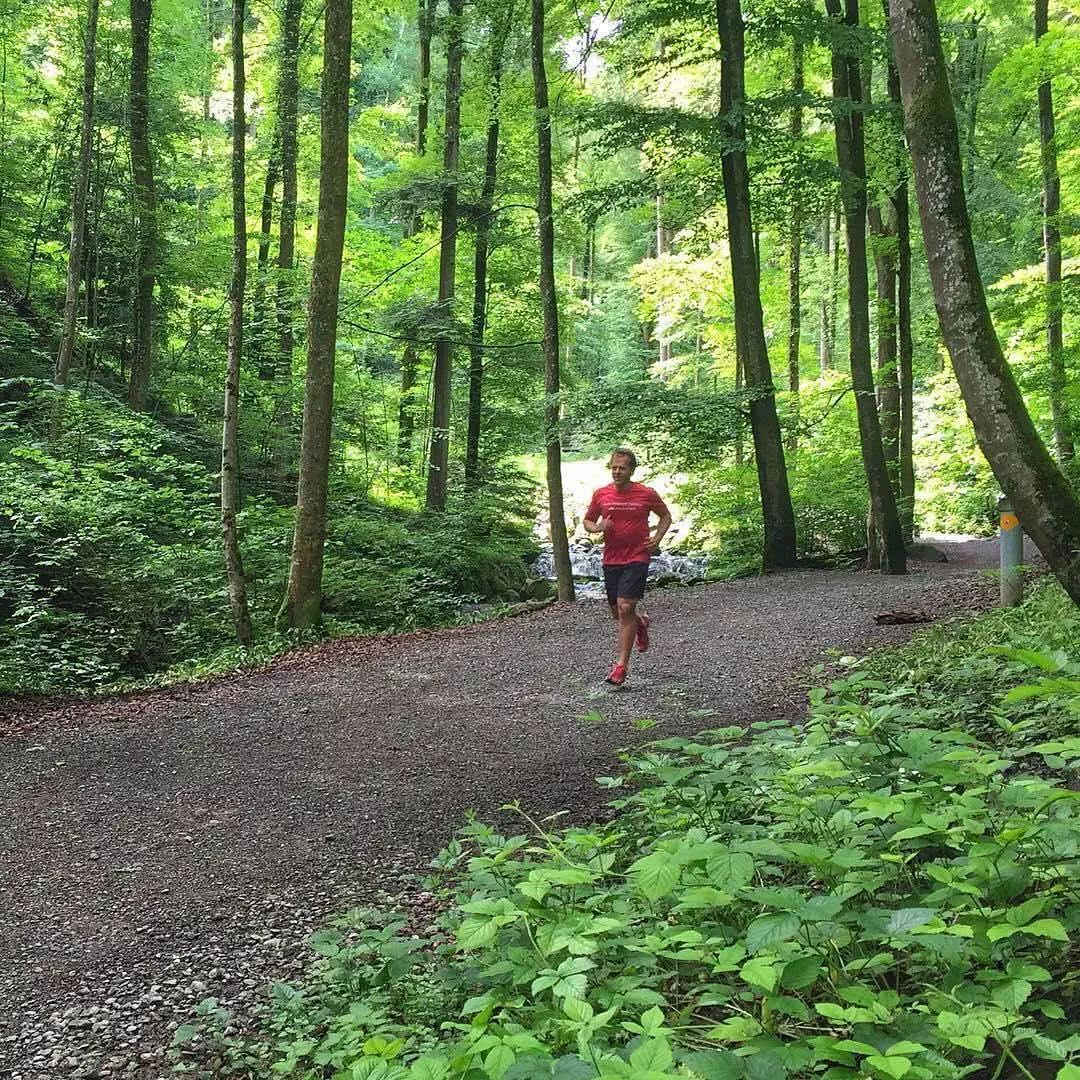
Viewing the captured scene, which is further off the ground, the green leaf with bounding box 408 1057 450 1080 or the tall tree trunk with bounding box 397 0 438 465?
the tall tree trunk with bounding box 397 0 438 465

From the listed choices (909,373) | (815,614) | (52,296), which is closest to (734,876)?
(815,614)

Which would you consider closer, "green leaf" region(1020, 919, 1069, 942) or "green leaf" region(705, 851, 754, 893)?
"green leaf" region(1020, 919, 1069, 942)

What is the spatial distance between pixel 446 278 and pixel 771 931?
680 inches

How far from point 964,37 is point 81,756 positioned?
16.3 m

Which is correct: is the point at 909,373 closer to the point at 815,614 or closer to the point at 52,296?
the point at 815,614

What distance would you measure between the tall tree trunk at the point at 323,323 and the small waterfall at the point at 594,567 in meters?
7.06

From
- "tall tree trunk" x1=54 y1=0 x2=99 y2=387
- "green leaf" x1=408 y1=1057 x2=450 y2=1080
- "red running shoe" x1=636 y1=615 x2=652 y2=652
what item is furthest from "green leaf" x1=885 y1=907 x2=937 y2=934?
"tall tree trunk" x1=54 y1=0 x2=99 y2=387

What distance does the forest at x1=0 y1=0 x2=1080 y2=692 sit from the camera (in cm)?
1105

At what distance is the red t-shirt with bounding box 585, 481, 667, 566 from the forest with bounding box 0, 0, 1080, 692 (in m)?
4.87

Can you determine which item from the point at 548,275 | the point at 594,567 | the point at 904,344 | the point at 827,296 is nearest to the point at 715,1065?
the point at 548,275

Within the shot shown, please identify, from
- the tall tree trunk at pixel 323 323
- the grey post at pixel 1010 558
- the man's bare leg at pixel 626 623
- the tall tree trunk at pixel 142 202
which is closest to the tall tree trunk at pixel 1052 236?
the grey post at pixel 1010 558

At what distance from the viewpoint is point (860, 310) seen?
13.7 metres

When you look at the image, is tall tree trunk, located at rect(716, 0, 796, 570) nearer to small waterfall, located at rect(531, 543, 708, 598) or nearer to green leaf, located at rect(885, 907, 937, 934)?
small waterfall, located at rect(531, 543, 708, 598)

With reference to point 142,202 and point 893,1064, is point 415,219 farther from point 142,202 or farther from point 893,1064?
point 893,1064
